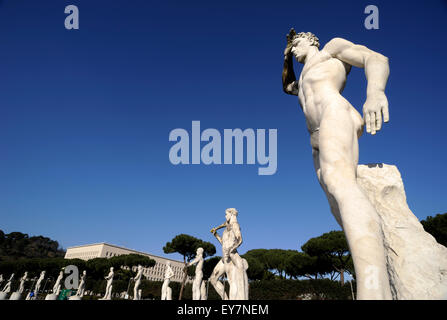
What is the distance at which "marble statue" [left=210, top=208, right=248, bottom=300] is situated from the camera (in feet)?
28.0

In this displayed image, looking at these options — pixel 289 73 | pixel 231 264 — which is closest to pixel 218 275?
pixel 231 264

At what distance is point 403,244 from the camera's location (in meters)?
2.05

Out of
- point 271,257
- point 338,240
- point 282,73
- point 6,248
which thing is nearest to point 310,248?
point 338,240

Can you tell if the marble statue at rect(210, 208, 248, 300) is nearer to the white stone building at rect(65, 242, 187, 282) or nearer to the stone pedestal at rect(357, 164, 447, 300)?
the stone pedestal at rect(357, 164, 447, 300)

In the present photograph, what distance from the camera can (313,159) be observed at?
282 cm

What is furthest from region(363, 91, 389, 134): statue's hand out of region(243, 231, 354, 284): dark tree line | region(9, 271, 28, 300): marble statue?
region(243, 231, 354, 284): dark tree line

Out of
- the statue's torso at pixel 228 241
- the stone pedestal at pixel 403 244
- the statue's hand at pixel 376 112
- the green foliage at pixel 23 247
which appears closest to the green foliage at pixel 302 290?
the statue's torso at pixel 228 241

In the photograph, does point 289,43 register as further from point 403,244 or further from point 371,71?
point 403,244

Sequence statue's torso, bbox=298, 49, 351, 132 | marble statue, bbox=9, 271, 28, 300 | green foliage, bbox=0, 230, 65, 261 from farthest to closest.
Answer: green foliage, bbox=0, 230, 65, 261 < marble statue, bbox=9, 271, 28, 300 < statue's torso, bbox=298, 49, 351, 132

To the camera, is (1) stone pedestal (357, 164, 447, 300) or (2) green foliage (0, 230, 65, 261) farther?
(2) green foliage (0, 230, 65, 261)

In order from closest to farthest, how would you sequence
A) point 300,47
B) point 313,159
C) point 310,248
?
1. point 313,159
2. point 300,47
3. point 310,248

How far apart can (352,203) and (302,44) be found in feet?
8.13

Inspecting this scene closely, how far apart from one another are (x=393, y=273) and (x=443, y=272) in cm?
34
